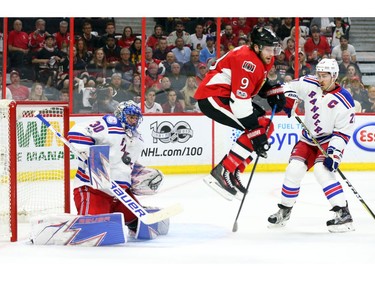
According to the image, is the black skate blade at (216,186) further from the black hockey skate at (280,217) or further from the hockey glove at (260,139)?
the black hockey skate at (280,217)

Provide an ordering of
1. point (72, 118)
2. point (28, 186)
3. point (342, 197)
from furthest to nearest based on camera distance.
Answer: point (72, 118) → point (28, 186) → point (342, 197)

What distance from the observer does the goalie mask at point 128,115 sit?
4777mm

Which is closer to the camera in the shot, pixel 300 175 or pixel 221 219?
pixel 300 175

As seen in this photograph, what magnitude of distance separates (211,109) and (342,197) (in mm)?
1037

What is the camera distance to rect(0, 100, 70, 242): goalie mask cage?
4.80 meters

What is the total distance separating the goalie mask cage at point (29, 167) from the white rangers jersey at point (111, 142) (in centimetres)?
36

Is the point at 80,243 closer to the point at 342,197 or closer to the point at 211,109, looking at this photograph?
the point at 211,109

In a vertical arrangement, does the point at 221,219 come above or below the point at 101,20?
below

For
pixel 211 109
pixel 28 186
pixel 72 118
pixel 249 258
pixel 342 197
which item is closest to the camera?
pixel 249 258

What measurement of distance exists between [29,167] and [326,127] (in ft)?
6.50

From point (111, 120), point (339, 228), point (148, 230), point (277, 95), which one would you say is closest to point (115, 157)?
point (111, 120)

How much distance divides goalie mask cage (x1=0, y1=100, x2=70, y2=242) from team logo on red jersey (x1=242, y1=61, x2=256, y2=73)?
1.18 m

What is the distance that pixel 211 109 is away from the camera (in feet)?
16.0

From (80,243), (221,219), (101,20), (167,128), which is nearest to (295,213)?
(221,219)
